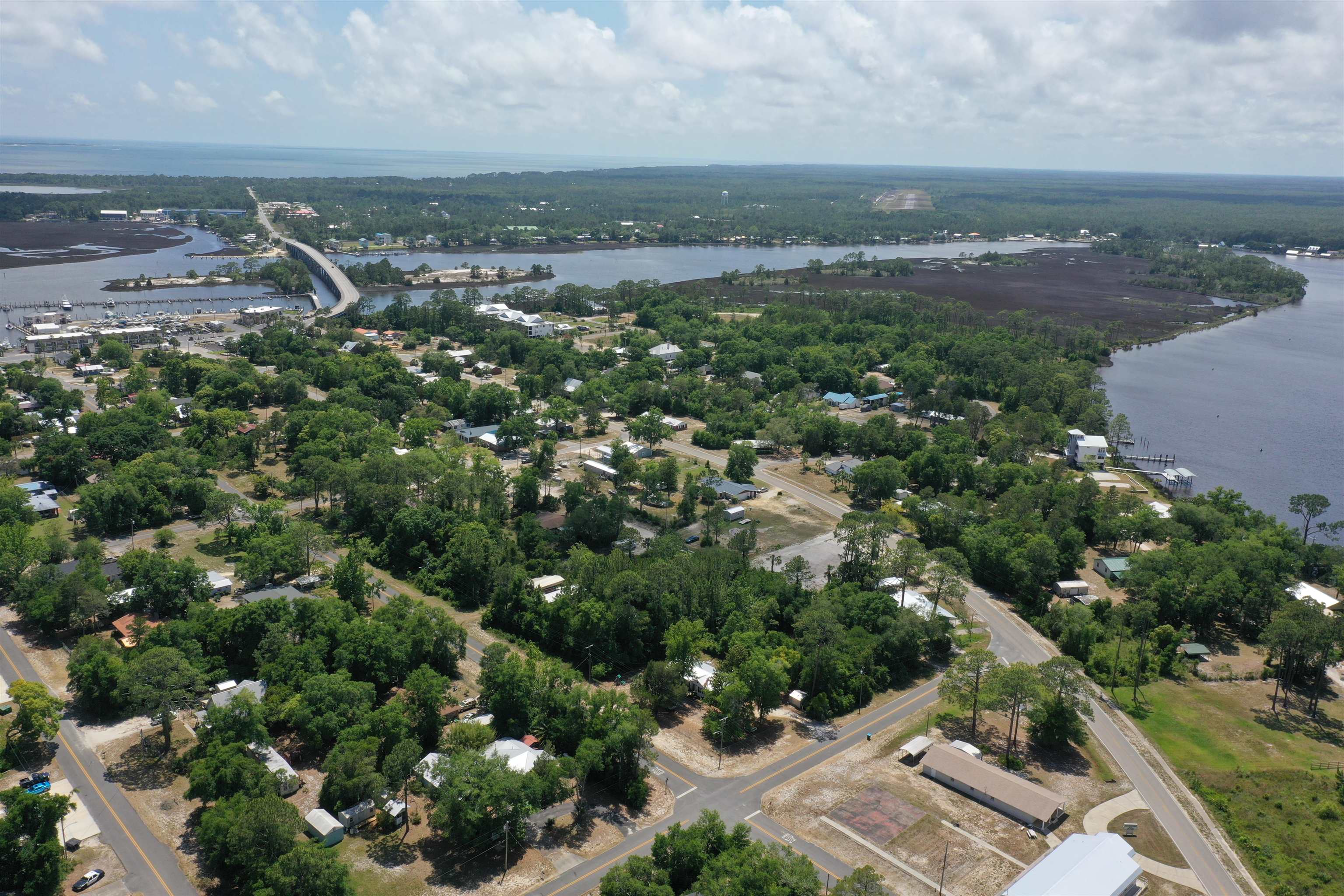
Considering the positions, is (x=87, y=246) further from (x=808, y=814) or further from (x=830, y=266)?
(x=808, y=814)

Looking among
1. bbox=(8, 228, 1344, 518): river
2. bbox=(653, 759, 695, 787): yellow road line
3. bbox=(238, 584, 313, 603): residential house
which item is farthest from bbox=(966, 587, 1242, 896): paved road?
bbox=(238, 584, 313, 603): residential house

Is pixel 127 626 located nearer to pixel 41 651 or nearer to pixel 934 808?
pixel 41 651

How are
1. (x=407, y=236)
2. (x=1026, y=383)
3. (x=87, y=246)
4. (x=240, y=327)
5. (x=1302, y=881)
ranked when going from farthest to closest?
(x=407, y=236), (x=87, y=246), (x=240, y=327), (x=1026, y=383), (x=1302, y=881)

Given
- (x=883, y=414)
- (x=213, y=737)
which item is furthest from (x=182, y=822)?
(x=883, y=414)

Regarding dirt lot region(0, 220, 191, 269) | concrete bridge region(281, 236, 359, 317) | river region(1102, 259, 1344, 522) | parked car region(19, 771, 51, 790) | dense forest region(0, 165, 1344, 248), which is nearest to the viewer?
parked car region(19, 771, 51, 790)

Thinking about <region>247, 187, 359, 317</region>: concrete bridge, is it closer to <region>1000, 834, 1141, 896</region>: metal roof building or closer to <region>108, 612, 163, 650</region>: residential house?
<region>108, 612, 163, 650</region>: residential house

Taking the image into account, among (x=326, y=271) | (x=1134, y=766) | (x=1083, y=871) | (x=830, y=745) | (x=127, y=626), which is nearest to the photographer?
(x=1083, y=871)

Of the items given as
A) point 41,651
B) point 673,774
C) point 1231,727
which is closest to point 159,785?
point 41,651
